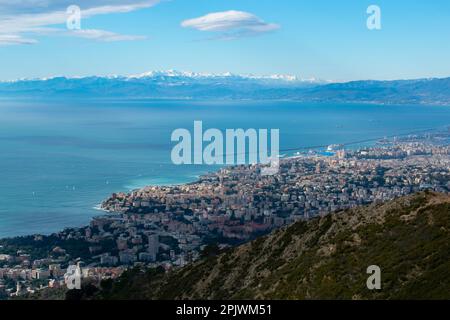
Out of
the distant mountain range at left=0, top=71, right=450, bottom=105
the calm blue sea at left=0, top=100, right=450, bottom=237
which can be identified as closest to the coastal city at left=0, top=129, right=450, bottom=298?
the calm blue sea at left=0, top=100, right=450, bottom=237

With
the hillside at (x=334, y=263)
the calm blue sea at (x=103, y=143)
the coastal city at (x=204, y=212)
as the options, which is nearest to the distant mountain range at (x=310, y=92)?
the calm blue sea at (x=103, y=143)

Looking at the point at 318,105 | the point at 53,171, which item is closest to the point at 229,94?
the point at 318,105

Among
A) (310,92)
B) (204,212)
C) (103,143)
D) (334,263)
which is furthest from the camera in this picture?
(310,92)

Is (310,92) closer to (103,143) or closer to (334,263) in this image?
(103,143)

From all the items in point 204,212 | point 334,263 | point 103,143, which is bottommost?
point 204,212

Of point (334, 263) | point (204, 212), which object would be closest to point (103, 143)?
point (204, 212)

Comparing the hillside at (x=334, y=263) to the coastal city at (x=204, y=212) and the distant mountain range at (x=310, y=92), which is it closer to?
the coastal city at (x=204, y=212)
